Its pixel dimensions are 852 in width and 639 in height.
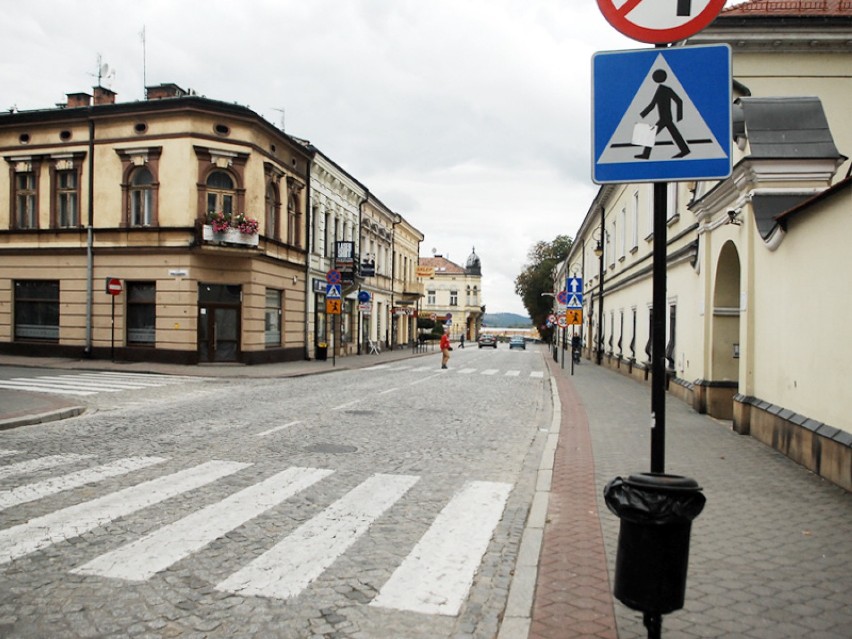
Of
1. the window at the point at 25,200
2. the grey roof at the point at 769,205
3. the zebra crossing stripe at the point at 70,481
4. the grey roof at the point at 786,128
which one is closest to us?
the zebra crossing stripe at the point at 70,481

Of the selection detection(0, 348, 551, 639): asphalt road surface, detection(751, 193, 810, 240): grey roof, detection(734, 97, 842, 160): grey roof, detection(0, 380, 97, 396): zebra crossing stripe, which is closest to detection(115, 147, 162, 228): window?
detection(0, 380, 97, 396): zebra crossing stripe

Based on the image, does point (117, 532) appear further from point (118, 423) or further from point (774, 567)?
point (118, 423)

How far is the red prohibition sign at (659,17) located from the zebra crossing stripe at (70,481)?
6.19m

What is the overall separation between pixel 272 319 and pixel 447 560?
78.9ft

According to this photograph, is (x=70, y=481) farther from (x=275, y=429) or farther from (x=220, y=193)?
(x=220, y=193)

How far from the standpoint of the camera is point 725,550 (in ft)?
16.7

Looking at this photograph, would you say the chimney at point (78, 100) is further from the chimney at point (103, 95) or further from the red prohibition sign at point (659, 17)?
the red prohibition sign at point (659, 17)

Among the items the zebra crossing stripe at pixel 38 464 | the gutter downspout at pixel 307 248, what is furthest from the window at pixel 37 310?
the zebra crossing stripe at pixel 38 464

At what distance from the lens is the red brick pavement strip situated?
12.5 ft

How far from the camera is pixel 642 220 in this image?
78.0 ft

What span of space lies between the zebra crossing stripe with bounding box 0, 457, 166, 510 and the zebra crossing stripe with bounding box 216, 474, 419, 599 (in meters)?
2.69

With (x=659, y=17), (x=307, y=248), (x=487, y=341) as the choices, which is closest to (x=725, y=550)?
(x=659, y=17)

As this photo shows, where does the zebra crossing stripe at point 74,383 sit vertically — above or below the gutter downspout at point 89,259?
below

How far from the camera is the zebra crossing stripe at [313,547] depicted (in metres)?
4.43
